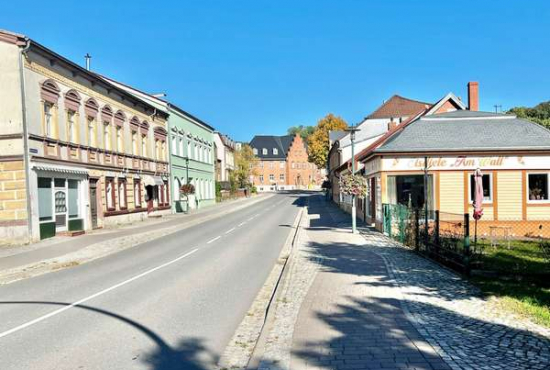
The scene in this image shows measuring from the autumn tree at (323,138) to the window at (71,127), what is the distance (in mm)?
55702

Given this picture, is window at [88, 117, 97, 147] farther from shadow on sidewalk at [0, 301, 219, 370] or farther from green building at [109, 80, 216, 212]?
shadow on sidewalk at [0, 301, 219, 370]

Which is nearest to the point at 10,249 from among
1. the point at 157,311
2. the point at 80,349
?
the point at 157,311

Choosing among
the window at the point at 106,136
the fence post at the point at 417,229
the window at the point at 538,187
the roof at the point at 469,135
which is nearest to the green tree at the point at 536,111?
the roof at the point at 469,135

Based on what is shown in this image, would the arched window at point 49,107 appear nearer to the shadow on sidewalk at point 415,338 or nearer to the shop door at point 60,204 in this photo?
the shop door at point 60,204

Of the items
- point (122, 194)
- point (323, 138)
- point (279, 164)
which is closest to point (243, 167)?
point (323, 138)

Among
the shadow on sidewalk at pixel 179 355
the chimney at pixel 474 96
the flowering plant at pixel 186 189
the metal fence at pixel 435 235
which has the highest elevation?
the chimney at pixel 474 96

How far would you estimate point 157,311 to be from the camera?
26.8 ft

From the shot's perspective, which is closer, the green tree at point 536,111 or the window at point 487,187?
the window at point 487,187

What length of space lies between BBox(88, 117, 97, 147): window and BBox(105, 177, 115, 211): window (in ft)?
7.63

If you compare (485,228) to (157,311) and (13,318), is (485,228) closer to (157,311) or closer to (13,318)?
(157,311)

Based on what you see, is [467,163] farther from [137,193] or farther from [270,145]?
[270,145]

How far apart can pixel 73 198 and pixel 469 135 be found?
19.7 meters

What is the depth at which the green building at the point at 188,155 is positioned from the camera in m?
39.2

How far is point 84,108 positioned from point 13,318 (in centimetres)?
1891
